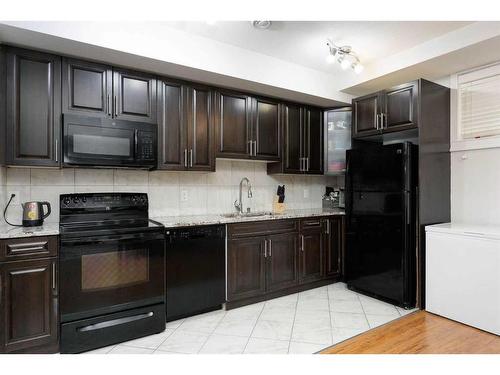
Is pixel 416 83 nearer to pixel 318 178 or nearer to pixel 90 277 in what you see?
pixel 318 178

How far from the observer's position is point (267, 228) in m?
3.06

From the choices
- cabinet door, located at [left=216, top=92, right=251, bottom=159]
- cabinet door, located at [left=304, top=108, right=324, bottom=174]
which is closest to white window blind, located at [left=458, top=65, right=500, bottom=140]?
cabinet door, located at [left=304, top=108, right=324, bottom=174]

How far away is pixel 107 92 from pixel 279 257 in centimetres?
229

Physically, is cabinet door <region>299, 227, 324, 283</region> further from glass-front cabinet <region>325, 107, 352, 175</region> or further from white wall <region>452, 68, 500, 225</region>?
white wall <region>452, 68, 500, 225</region>

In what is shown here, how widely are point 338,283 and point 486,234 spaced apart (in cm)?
173

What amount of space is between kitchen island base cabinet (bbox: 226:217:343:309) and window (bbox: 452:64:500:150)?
1584mm

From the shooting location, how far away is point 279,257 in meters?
3.15

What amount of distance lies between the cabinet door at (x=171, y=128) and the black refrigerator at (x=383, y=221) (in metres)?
1.94

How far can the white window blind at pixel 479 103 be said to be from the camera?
9.10ft

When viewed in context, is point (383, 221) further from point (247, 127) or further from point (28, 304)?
point (28, 304)

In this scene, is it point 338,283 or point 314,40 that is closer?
point 314,40

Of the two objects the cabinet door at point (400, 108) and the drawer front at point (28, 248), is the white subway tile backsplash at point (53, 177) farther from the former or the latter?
the cabinet door at point (400, 108)

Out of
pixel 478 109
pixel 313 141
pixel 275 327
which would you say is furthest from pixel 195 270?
pixel 478 109
